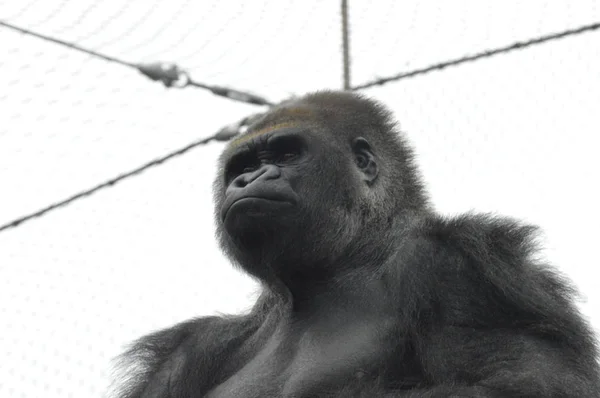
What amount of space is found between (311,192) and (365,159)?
1.59 ft

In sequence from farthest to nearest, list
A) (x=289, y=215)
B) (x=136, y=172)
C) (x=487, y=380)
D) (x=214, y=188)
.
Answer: (x=136, y=172)
(x=214, y=188)
(x=289, y=215)
(x=487, y=380)

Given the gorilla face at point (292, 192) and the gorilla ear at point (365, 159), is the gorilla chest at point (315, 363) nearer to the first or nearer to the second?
the gorilla face at point (292, 192)

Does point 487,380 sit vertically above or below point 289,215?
below

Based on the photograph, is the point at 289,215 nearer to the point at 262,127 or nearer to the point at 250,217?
the point at 250,217

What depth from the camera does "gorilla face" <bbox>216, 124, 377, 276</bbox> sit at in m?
5.60

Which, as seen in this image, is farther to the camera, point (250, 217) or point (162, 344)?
point (162, 344)

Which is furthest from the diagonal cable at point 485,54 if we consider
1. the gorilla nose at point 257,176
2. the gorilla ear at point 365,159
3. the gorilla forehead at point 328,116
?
the gorilla nose at point 257,176

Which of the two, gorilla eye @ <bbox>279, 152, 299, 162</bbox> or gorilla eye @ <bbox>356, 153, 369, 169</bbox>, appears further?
gorilla eye @ <bbox>356, 153, 369, 169</bbox>

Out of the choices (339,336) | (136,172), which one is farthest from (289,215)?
(136,172)

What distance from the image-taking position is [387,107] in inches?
263

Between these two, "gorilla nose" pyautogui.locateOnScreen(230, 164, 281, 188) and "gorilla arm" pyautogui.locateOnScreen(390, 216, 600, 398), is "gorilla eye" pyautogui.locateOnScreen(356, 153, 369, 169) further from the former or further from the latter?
"gorilla arm" pyautogui.locateOnScreen(390, 216, 600, 398)

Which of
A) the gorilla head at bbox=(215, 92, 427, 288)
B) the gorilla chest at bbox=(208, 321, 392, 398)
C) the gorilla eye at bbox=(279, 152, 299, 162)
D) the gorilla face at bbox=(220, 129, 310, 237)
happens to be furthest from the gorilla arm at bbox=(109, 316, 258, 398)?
the gorilla eye at bbox=(279, 152, 299, 162)

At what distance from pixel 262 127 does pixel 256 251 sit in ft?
2.70

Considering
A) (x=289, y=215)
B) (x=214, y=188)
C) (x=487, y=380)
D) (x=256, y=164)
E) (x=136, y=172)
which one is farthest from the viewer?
(x=136, y=172)
